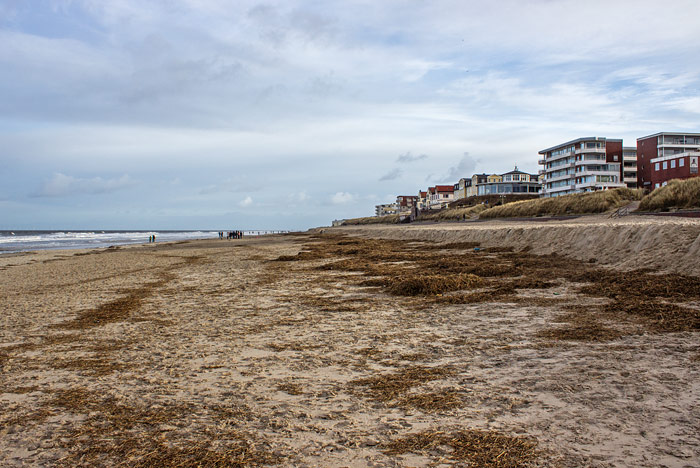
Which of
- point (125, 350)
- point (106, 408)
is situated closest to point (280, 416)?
point (106, 408)

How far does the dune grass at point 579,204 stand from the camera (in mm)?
34719

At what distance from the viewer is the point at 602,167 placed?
265 ft

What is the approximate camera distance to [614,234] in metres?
12.6

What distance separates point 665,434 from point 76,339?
650cm

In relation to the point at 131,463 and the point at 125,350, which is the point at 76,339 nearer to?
the point at 125,350

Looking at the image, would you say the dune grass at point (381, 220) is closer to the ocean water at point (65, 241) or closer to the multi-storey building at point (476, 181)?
the multi-storey building at point (476, 181)

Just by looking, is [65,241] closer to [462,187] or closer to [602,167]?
[602,167]

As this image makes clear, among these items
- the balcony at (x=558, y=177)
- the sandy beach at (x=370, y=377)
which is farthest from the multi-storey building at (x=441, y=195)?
the sandy beach at (x=370, y=377)

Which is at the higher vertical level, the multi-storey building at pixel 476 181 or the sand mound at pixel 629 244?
the multi-storey building at pixel 476 181

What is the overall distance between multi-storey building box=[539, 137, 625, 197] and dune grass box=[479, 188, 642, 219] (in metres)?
41.0

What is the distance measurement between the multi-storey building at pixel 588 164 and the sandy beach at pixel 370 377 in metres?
79.0

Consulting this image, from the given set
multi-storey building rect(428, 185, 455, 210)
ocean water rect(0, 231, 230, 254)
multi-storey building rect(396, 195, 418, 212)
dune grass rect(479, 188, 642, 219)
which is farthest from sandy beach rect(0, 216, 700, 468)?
multi-storey building rect(396, 195, 418, 212)

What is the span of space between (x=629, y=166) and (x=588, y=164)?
12766 mm

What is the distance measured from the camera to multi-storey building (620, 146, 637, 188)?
8347cm
